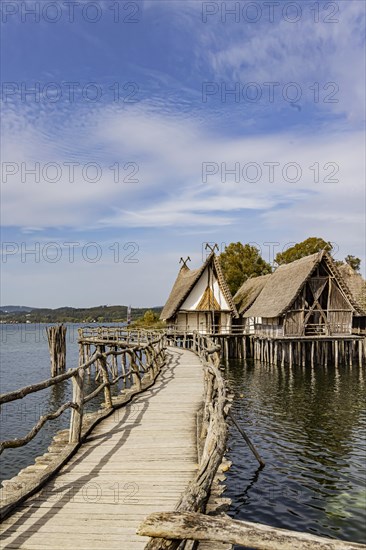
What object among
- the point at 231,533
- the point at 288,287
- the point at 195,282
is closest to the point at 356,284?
the point at 288,287

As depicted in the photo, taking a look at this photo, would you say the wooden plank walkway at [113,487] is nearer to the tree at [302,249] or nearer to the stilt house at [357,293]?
the stilt house at [357,293]

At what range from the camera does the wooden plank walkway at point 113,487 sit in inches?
174

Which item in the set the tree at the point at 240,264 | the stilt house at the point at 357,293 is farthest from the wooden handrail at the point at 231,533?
the tree at the point at 240,264

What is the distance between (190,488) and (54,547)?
1.33 meters

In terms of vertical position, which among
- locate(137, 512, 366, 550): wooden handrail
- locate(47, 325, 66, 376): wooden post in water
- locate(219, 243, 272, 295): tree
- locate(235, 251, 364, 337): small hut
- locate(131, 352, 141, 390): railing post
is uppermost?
locate(219, 243, 272, 295): tree

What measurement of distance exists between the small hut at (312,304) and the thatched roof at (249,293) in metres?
6.28

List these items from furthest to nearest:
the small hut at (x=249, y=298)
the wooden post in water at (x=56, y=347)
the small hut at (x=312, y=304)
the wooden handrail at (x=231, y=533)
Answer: the small hut at (x=249, y=298) < the wooden post in water at (x=56, y=347) < the small hut at (x=312, y=304) < the wooden handrail at (x=231, y=533)

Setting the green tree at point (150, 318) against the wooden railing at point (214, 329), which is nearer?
Result: the wooden railing at point (214, 329)

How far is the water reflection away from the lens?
9805 millimetres

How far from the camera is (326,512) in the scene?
9930 mm

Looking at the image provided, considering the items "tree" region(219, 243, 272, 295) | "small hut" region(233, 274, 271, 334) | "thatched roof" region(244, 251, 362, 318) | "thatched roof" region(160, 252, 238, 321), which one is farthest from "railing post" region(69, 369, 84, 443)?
"tree" region(219, 243, 272, 295)

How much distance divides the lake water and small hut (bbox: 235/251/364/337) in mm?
6276

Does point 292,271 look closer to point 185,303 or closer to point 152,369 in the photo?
point 185,303

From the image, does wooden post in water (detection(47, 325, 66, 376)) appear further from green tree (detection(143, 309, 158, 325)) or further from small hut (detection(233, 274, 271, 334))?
green tree (detection(143, 309, 158, 325))
